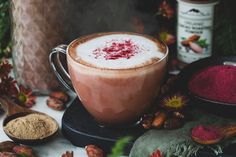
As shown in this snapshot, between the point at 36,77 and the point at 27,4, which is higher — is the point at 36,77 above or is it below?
below

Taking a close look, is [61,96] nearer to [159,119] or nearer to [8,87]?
[8,87]

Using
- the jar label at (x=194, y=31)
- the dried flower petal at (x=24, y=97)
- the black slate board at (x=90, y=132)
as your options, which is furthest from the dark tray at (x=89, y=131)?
the jar label at (x=194, y=31)

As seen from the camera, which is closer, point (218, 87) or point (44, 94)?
point (218, 87)

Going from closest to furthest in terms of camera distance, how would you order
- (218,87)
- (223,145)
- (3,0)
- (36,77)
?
(223,145), (218,87), (36,77), (3,0)

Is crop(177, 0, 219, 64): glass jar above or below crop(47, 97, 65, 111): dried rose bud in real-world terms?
above

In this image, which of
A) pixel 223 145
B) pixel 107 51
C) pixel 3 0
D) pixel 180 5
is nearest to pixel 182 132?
pixel 223 145

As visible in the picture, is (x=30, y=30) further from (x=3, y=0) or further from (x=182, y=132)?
(x=182, y=132)

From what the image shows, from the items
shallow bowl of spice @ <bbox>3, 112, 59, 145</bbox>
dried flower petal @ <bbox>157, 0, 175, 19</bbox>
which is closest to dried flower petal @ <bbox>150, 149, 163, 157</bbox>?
shallow bowl of spice @ <bbox>3, 112, 59, 145</bbox>

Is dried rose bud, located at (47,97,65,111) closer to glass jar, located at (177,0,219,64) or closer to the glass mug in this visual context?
the glass mug
